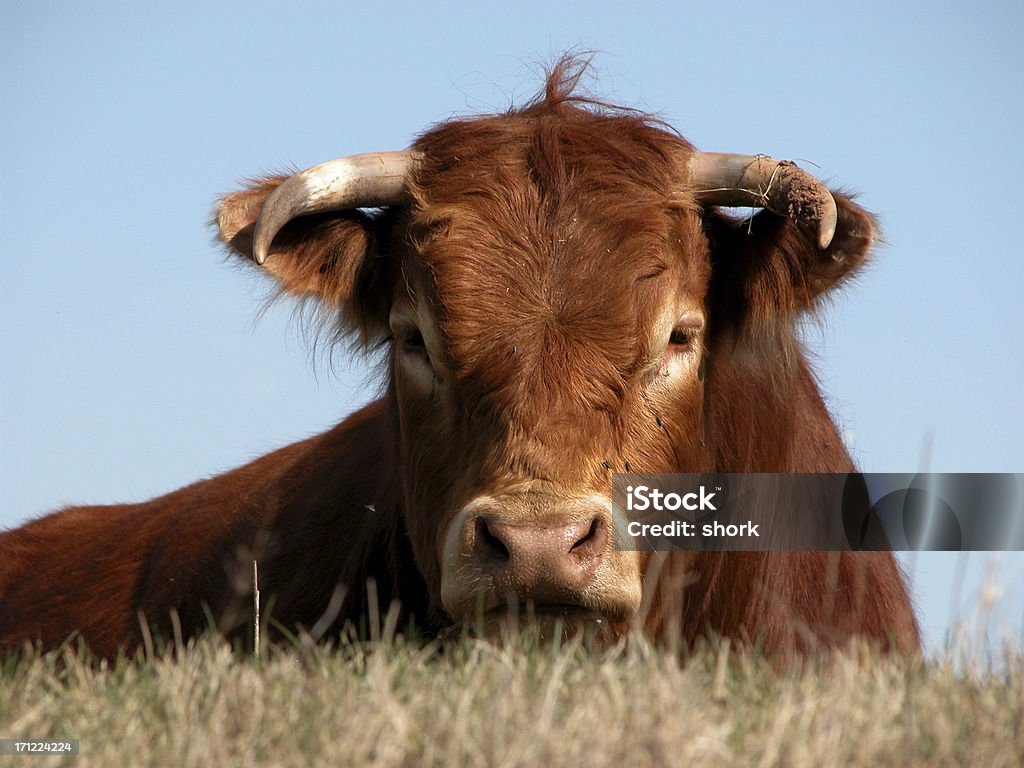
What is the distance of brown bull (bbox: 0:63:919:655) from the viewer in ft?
14.7

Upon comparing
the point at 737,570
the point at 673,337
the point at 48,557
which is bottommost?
the point at 48,557

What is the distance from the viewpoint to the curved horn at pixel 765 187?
5.08 m

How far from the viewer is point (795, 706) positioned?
285cm

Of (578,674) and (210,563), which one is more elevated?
(578,674)

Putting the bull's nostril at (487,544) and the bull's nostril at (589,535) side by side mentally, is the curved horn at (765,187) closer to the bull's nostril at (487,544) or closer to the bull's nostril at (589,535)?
the bull's nostril at (589,535)

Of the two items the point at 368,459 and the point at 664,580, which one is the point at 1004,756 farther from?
the point at 368,459

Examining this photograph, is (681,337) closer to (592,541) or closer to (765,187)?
(765,187)

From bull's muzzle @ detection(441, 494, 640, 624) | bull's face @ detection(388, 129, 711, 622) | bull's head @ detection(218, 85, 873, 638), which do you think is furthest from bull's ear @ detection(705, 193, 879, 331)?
bull's muzzle @ detection(441, 494, 640, 624)

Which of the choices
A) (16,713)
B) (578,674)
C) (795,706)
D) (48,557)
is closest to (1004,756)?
(795,706)

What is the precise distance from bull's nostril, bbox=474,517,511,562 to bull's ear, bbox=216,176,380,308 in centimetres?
184

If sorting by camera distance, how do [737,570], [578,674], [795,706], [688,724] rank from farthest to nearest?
[737,570]
[578,674]
[795,706]
[688,724]

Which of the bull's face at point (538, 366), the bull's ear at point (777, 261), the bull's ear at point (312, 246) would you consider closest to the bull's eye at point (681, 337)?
the bull's face at point (538, 366)

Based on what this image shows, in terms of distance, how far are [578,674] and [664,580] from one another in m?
2.03

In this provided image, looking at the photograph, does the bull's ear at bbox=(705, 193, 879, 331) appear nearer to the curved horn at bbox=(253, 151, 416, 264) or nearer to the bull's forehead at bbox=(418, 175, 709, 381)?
the bull's forehead at bbox=(418, 175, 709, 381)
